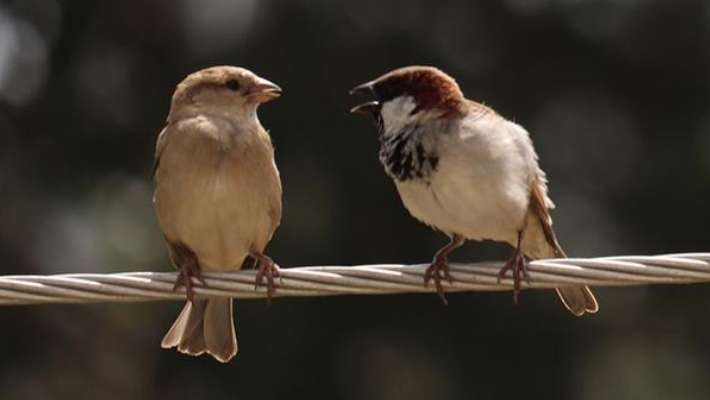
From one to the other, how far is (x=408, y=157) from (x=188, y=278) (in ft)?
3.12

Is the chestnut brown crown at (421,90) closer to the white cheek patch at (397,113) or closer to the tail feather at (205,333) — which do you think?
the white cheek patch at (397,113)

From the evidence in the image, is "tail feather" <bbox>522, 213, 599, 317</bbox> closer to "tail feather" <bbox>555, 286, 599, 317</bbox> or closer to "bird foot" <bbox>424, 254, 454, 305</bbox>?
"tail feather" <bbox>555, 286, 599, 317</bbox>

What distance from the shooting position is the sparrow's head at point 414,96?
7.28 m

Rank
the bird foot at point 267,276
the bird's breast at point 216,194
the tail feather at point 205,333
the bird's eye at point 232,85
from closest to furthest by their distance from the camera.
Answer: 1. the bird foot at point 267,276
2. the bird's breast at point 216,194
3. the tail feather at point 205,333
4. the bird's eye at point 232,85

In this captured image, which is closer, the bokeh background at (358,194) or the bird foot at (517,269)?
the bird foot at (517,269)

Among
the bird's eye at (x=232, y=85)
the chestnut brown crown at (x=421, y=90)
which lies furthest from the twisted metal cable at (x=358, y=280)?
the bird's eye at (x=232, y=85)

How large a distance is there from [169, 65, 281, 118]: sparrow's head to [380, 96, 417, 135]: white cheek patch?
0.57m

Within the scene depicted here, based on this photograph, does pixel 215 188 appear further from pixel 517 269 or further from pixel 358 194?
pixel 358 194

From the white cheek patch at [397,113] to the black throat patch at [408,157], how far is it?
0.04 metres

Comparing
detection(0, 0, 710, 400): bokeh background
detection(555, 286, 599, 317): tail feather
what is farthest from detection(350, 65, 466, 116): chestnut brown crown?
detection(0, 0, 710, 400): bokeh background

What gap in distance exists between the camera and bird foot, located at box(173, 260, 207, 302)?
21.3 feet

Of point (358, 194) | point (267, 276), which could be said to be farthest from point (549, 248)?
point (358, 194)

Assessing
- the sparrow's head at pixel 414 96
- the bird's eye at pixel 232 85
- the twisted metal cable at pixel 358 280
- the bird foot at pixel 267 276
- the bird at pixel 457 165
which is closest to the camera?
the twisted metal cable at pixel 358 280

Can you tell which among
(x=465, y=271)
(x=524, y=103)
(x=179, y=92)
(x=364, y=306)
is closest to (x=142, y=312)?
(x=364, y=306)
